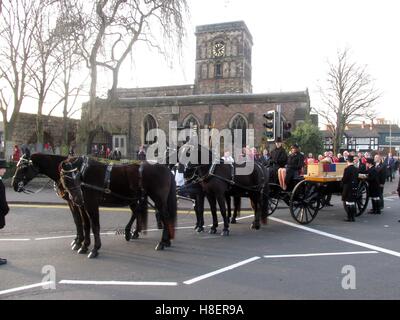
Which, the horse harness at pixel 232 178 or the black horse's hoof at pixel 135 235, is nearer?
the black horse's hoof at pixel 135 235

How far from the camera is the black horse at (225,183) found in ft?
30.7

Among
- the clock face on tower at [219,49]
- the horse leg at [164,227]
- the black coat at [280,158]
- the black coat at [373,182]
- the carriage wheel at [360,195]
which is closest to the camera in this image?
the horse leg at [164,227]

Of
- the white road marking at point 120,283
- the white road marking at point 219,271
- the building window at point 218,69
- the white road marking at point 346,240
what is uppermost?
the building window at point 218,69

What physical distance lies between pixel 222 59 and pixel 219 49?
187 cm

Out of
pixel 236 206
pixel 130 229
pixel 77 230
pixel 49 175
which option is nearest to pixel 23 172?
pixel 49 175

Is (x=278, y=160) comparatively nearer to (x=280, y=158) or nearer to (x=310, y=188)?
(x=280, y=158)

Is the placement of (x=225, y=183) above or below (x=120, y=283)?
above

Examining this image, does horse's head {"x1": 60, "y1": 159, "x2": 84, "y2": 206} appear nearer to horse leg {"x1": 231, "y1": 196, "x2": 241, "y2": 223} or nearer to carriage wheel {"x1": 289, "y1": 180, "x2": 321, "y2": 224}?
Result: horse leg {"x1": 231, "y1": 196, "x2": 241, "y2": 223}

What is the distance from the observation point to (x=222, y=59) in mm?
67312

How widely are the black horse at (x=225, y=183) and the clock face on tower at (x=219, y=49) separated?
59.6 m

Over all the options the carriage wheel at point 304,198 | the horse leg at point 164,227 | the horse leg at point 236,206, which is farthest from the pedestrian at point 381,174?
the horse leg at point 164,227

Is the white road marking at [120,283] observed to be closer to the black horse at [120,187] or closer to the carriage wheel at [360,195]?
the black horse at [120,187]
